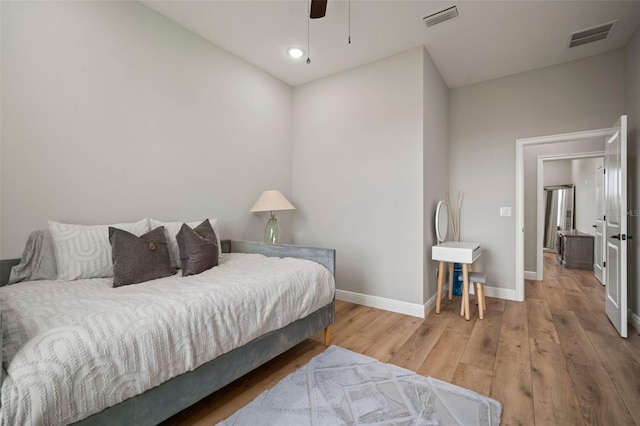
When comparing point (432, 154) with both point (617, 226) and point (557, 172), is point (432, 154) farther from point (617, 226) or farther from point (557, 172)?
point (557, 172)

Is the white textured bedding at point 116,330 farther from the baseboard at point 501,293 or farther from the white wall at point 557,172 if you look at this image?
the white wall at point 557,172

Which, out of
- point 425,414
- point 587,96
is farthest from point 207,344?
point 587,96

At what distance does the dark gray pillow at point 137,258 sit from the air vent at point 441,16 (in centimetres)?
296

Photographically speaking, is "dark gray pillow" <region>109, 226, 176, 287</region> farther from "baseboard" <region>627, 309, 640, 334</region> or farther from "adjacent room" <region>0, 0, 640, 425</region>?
"baseboard" <region>627, 309, 640, 334</region>

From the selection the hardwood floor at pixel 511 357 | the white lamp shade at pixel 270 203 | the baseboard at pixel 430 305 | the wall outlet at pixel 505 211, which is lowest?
the hardwood floor at pixel 511 357

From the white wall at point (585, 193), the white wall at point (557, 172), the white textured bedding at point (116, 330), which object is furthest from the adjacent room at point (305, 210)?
the white wall at point (557, 172)

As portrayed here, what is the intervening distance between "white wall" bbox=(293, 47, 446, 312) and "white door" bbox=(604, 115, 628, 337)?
1.59 meters

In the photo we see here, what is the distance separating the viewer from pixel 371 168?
3.34 m

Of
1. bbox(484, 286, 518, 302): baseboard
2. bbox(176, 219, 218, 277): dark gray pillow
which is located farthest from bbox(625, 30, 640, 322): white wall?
bbox(176, 219, 218, 277): dark gray pillow

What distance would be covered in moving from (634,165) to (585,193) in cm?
477

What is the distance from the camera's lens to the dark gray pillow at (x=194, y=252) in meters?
2.08

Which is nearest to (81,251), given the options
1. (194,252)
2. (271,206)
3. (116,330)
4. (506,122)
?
→ (194,252)

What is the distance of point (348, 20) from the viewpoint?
8.59ft

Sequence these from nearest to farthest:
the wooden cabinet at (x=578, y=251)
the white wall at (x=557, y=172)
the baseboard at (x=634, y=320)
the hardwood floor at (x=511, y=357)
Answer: the hardwood floor at (x=511, y=357) < the baseboard at (x=634, y=320) < the wooden cabinet at (x=578, y=251) < the white wall at (x=557, y=172)
